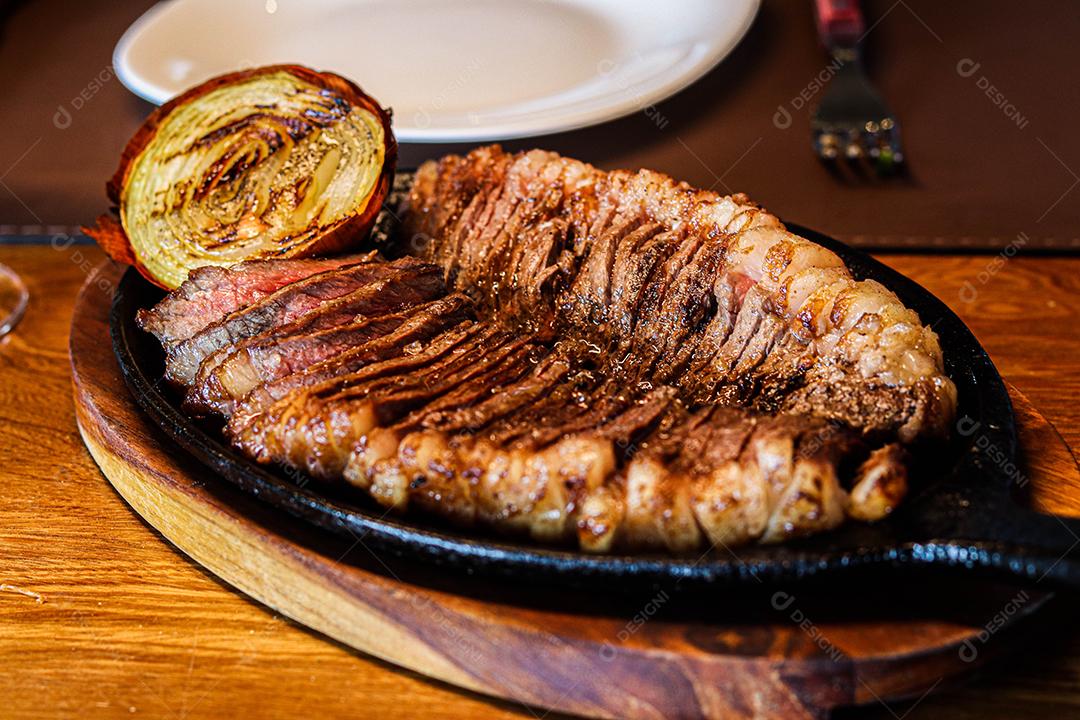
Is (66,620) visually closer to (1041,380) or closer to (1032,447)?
(1032,447)

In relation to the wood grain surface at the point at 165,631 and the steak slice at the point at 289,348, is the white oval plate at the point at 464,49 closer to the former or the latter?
the steak slice at the point at 289,348

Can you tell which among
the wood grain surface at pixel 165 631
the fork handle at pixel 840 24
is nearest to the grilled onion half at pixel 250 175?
the wood grain surface at pixel 165 631

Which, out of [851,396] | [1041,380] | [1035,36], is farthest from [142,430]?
[1035,36]

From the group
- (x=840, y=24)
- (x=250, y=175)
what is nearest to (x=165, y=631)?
(x=250, y=175)

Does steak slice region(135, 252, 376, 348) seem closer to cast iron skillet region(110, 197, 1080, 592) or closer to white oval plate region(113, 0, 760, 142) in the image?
cast iron skillet region(110, 197, 1080, 592)

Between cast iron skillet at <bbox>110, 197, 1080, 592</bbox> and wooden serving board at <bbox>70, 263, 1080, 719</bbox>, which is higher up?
cast iron skillet at <bbox>110, 197, 1080, 592</bbox>

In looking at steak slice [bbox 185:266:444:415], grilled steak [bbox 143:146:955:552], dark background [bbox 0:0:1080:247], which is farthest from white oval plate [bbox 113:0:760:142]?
steak slice [bbox 185:266:444:415]

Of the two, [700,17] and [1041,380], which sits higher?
[700,17]
